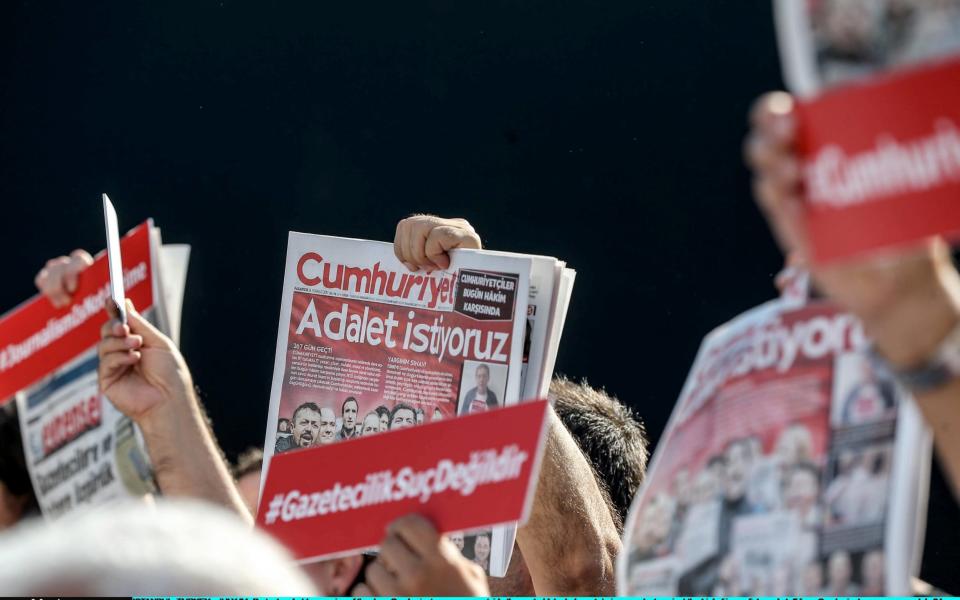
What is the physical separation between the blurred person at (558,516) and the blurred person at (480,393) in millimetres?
179

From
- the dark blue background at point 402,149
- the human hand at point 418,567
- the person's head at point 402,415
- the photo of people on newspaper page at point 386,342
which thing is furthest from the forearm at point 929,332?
the dark blue background at point 402,149

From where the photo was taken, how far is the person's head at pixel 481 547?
1646 mm

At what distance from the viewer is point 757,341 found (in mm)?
1109

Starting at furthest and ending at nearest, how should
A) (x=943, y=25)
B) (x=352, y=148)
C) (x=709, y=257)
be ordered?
(x=352, y=148)
(x=709, y=257)
(x=943, y=25)

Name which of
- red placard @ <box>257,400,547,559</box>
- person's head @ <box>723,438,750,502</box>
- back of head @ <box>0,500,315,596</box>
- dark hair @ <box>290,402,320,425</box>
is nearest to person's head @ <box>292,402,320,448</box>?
dark hair @ <box>290,402,320,425</box>

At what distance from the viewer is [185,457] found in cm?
157

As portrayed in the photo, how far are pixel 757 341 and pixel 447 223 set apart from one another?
28.7 inches

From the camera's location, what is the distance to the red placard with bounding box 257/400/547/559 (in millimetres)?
1110

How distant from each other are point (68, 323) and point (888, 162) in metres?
1.28

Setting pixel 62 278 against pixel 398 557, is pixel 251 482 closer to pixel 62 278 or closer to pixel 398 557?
pixel 62 278

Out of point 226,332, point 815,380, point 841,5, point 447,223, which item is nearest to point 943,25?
point 841,5

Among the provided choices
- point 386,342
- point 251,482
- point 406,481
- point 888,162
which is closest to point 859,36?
point 888,162

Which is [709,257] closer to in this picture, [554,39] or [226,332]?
[554,39]

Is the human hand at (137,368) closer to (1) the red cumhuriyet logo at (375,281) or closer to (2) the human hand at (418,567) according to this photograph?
(1) the red cumhuriyet logo at (375,281)
